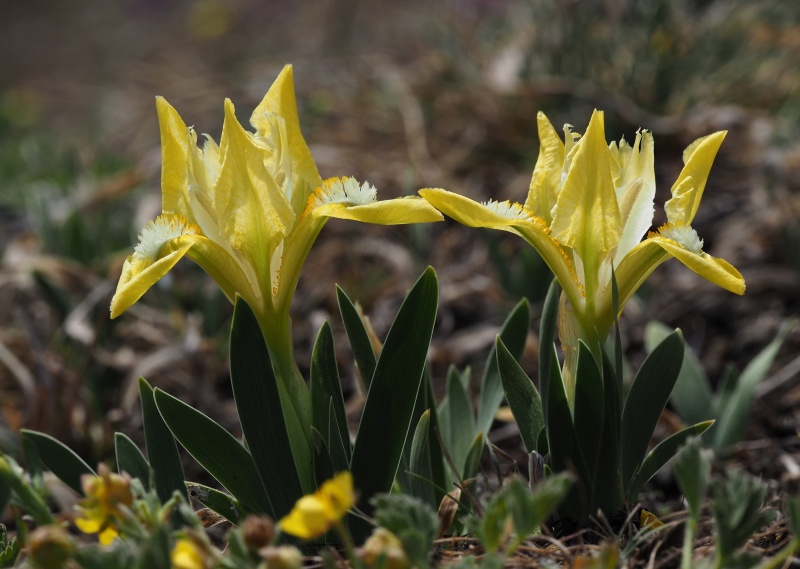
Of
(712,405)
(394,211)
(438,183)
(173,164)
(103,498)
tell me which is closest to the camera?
(103,498)

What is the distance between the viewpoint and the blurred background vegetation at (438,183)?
237 centimetres

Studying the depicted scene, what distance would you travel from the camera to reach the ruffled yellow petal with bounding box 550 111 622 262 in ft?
3.58

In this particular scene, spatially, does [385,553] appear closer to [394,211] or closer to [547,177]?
[394,211]

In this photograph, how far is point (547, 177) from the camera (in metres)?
1.19

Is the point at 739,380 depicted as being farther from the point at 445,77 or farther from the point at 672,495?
the point at 445,77

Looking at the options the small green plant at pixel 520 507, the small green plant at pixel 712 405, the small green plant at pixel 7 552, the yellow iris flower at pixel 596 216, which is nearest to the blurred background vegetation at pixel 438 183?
the small green plant at pixel 712 405

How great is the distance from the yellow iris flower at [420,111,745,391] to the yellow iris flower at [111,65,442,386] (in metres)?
0.15

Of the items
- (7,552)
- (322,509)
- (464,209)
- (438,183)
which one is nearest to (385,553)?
(322,509)

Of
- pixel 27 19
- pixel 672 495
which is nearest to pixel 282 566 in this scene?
pixel 672 495

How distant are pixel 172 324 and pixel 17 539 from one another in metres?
1.49

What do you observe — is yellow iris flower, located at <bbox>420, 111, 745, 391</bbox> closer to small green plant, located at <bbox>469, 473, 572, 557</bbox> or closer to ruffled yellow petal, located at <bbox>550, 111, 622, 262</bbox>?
ruffled yellow petal, located at <bbox>550, 111, 622, 262</bbox>

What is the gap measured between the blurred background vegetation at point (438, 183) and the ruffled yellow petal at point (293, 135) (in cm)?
92

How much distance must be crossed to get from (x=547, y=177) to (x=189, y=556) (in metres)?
0.69

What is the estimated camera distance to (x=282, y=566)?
0.82 metres
